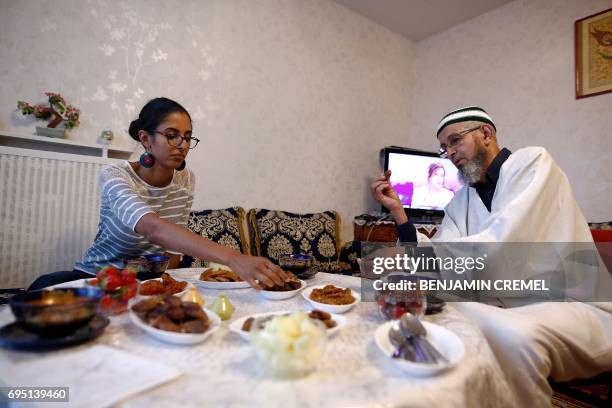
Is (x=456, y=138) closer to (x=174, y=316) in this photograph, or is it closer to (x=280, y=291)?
(x=280, y=291)

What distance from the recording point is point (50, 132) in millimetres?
2189

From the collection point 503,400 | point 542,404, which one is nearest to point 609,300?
point 542,404

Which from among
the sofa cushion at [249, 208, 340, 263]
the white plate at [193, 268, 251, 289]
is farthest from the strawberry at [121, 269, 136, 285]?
the sofa cushion at [249, 208, 340, 263]

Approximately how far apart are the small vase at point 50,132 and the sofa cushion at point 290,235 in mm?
1517

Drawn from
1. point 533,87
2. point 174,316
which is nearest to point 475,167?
point 174,316

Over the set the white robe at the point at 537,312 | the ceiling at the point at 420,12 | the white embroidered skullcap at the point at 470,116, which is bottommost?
the white robe at the point at 537,312

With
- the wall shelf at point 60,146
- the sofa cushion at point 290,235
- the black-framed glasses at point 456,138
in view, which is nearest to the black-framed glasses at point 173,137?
the wall shelf at point 60,146

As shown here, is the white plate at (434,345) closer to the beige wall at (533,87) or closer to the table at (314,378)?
the table at (314,378)

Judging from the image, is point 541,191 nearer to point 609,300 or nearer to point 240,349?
point 609,300

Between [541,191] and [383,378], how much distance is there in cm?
127

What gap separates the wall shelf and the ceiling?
117 inches

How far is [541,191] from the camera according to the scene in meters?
1.43

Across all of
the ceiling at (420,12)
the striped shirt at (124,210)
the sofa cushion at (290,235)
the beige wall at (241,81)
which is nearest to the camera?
the striped shirt at (124,210)

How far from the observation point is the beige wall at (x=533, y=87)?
309 cm
